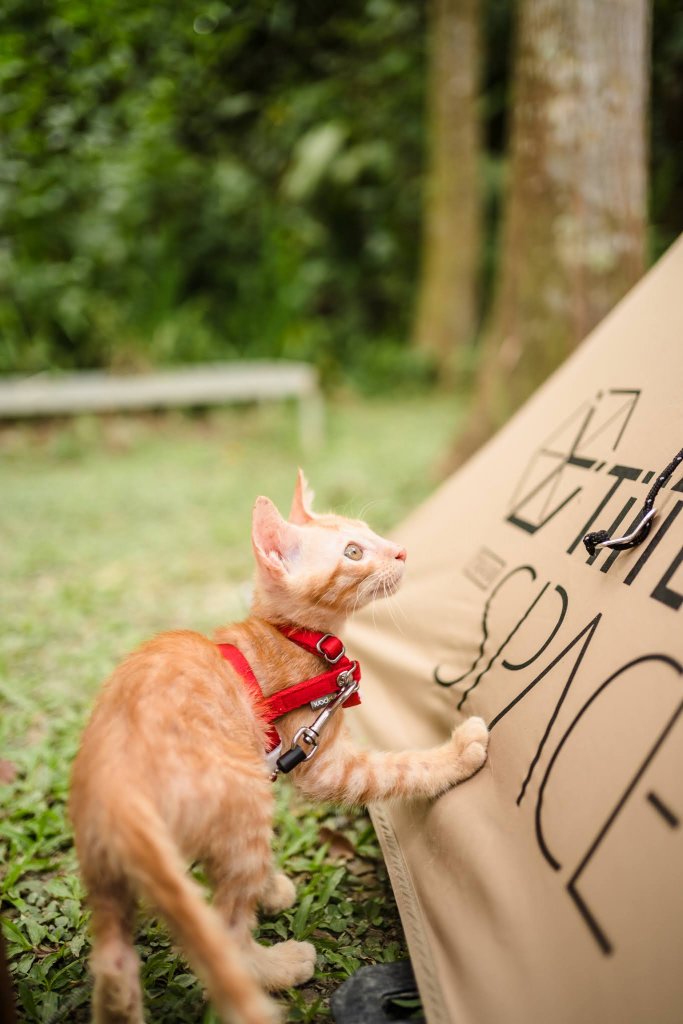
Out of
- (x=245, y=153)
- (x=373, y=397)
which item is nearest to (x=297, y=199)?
(x=245, y=153)

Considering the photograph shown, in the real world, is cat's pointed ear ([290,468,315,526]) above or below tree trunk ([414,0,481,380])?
below

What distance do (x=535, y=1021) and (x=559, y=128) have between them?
11.4 feet

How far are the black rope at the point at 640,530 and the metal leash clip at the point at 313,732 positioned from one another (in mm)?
558

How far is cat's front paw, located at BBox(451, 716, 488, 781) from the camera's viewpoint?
1.41 m

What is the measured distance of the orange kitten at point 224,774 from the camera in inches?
39.1

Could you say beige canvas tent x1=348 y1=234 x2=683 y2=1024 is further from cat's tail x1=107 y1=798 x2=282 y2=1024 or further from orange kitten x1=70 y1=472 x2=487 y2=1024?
cat's tail x1=107 y1=798 x2=282 y2=1024

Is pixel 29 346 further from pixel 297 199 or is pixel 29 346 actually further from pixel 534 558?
pixel 534 558

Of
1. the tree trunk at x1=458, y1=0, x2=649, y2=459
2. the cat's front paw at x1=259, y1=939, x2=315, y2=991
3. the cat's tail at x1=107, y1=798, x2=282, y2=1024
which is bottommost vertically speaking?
→ the cat's front paw at x1=259, y1=939, x2=315, y2=991

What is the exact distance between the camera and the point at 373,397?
312 inches

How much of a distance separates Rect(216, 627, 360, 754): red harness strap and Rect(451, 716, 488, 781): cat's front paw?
0.77 feet

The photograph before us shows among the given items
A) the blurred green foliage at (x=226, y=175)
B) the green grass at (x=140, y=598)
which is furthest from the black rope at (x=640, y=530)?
the blurred green foliage at (x=226, y=175)

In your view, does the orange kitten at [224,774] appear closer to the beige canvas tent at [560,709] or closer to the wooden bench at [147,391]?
the beige canvas tent at [560,709]

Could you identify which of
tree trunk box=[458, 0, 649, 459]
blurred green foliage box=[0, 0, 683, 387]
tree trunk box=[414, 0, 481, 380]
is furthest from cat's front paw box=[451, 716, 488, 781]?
tree trunk box=[414, 0, 481, 380]

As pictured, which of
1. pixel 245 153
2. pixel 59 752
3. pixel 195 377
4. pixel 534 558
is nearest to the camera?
pixel 534 558
